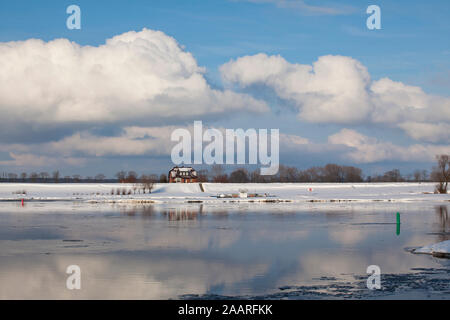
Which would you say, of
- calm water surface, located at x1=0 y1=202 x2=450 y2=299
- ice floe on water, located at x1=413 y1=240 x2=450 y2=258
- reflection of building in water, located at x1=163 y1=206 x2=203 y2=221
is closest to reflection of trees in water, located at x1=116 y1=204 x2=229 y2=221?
reflection of building in water, located at x1=163 y1=206 x2=203 y2=221

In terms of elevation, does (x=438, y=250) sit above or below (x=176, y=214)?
above

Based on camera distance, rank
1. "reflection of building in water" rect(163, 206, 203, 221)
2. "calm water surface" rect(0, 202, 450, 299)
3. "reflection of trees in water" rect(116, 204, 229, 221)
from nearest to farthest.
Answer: "calm water surface" rect(0, 202, 450, 299) → "reflection of building in water" rect(163, 206, 203, 221) → "reflection of trees in water" rect(116, 204, 229, 221)

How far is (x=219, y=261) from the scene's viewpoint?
18.5 metres

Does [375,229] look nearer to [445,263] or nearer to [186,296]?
[445,263]

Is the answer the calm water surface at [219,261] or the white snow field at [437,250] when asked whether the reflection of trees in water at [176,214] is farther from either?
the white snow field at [437,250]

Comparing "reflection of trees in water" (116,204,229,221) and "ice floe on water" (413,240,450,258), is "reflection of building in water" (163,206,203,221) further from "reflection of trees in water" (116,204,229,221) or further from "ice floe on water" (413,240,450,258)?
"ice floe on water" (413,240,450,258)

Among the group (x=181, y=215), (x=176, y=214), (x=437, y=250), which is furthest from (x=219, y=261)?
(x=176, y=214)

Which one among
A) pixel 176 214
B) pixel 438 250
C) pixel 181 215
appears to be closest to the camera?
pixel 438 250

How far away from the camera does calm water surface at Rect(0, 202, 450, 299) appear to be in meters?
13.6

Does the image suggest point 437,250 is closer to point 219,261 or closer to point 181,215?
point 219,261

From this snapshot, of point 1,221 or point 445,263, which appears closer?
point 445,263
